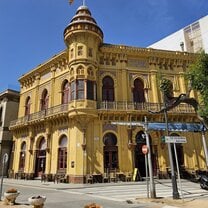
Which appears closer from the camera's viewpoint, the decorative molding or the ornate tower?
the decorative molding

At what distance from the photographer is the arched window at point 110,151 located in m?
20.5

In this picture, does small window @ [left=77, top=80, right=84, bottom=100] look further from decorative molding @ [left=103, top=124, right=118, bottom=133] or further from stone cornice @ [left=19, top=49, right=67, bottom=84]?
stone cornice @ [left=19, top=49, right=67, bottom=84]

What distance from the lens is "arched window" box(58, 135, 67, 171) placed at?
69.9 feet

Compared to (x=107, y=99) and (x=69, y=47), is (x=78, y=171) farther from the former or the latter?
(x=69, y=47)

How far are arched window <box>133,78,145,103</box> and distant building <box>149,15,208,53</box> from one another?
647 inches

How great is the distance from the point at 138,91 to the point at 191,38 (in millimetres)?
21279

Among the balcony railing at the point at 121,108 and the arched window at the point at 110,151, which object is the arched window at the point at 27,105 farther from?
the arched window at the point at 110,151

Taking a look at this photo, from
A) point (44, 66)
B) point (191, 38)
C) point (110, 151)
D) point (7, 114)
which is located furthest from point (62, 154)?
point (191, 38)

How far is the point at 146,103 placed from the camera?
73.6ft

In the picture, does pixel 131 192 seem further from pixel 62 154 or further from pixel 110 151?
pixel 62 154

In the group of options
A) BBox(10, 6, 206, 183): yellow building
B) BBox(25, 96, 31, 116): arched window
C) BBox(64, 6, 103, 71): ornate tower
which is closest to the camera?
BBox(10, 6, 206, 183): yellow building

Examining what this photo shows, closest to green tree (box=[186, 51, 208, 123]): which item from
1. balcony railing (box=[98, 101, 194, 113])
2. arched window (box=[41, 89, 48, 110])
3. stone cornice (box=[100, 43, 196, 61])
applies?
balcony railing (box=[98, 101, 194, 113])

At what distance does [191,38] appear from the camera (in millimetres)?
38875

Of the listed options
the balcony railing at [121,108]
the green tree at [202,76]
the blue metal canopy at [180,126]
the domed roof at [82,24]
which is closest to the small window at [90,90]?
the balcony railing at [121,108]
